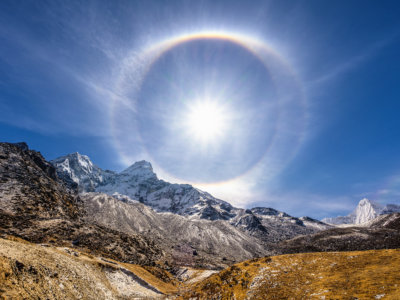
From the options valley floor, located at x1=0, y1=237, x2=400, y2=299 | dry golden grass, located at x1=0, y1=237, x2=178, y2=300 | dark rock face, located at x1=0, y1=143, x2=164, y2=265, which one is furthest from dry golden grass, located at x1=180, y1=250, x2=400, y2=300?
dark rock face, located at x1=0, y1=143, x2=164, y2=265

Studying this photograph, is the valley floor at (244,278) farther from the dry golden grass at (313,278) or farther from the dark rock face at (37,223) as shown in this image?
the dark rock face at (37,223)

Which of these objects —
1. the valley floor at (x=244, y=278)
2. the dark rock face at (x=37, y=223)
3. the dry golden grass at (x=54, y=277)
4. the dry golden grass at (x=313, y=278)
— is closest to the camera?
the dry golden grass at (x=54, y=277)

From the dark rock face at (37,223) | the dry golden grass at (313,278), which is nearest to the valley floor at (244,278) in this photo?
the dry golden grass at (313,278)

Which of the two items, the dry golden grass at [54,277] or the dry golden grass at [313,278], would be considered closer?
the dry golden grass at [54,277]

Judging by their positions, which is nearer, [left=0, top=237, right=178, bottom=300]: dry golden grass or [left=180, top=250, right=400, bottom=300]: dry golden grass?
[left=0, top=237, right=178, bottom=300]: dry golden grass

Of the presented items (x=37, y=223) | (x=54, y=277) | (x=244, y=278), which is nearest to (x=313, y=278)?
(x=244, y=278)

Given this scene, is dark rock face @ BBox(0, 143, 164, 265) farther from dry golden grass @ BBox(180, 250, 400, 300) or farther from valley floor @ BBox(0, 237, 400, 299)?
dry golden grass @ BBox(180, 250, 400, 300)

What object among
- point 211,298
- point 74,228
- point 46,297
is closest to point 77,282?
point 46,297

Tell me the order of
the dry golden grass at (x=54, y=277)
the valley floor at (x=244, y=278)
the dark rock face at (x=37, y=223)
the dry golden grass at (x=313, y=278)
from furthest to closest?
the dark rock face at (x=37, y=223) → the dry golden grass at (x=313, y=278) → the valley floor at (x=244, y=278) → the dry golden grass at (x=54, y=277)

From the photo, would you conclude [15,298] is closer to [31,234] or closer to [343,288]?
[343,288]
